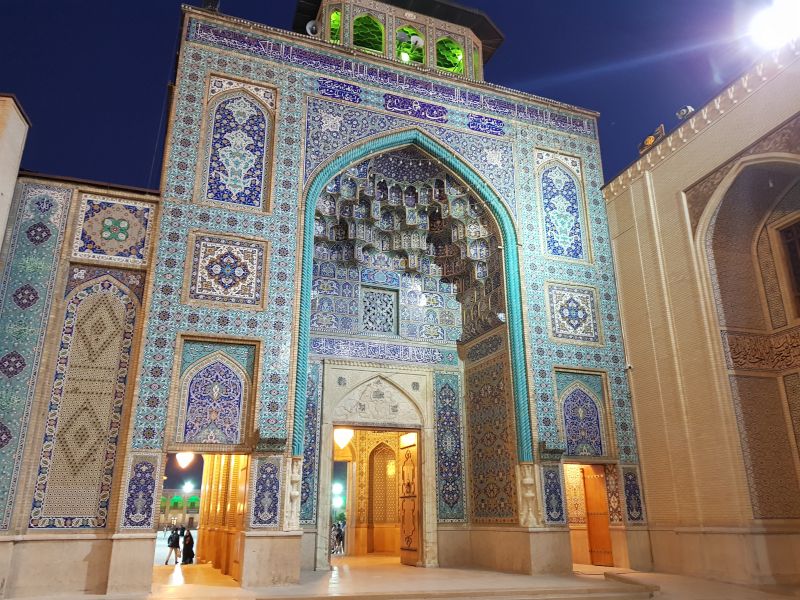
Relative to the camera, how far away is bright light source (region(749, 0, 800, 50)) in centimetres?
698

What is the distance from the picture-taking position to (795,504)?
7.18m

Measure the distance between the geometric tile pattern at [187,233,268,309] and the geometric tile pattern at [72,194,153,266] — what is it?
1.97 ft

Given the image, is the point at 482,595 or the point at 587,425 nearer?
the point at 482,595

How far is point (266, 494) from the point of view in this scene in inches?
269

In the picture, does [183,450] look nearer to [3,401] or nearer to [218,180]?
[3,401]

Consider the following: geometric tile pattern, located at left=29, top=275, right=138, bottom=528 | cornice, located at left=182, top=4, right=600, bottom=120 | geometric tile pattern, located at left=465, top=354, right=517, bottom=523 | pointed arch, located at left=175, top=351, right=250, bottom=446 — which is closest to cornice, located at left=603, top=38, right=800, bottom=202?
cornice, located at left=182, top=4, right=600, bottom=120

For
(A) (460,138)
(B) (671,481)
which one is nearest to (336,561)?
(B) (671,481)

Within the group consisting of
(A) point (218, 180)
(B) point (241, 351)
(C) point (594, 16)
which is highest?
(C) point (594, 16)

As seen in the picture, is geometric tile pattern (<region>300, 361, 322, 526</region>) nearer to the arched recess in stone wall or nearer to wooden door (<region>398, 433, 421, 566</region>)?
wooden door (<region>398, 433, 421, 566</region>)

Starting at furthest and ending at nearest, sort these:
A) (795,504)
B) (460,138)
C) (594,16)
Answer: (594,16) → (460,138) → (795,504)

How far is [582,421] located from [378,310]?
348 centimetres

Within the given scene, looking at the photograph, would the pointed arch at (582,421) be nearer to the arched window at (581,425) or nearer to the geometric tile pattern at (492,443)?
the arched window at (581,425)

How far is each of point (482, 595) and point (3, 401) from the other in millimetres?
5039

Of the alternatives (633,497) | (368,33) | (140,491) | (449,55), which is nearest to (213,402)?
(140,491)
